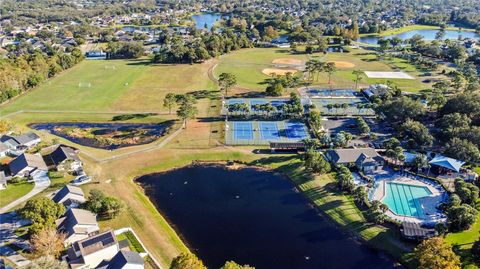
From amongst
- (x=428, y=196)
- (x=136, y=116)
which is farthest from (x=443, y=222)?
(x=136, y=116)

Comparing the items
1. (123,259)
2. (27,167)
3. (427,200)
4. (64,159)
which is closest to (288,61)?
(427,200)

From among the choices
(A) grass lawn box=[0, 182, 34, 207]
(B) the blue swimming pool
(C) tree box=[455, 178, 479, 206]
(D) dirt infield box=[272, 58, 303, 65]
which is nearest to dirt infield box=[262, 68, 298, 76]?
(D) dirt infield box=[272, 58, 303, 65]

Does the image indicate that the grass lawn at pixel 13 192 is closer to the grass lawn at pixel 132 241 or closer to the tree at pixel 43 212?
the tree at pixel 43 212

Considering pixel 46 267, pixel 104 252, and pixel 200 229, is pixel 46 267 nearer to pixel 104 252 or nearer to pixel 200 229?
pixel 104 252

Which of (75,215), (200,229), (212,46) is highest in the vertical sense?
(212,46)

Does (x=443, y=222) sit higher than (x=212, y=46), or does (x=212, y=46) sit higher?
(x=212, y=46)

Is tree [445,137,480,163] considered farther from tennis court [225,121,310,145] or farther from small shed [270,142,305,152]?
tennis court [225,121,310,145]
